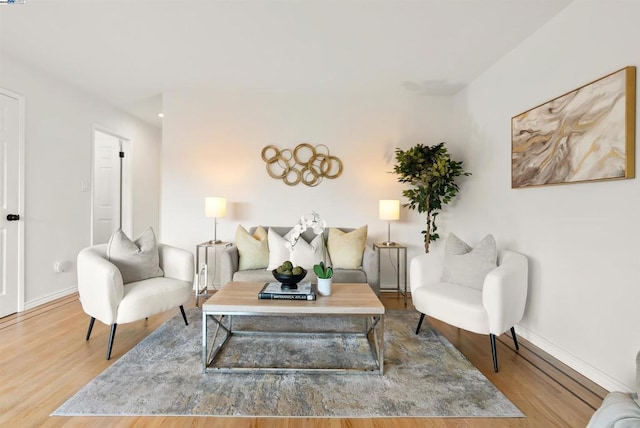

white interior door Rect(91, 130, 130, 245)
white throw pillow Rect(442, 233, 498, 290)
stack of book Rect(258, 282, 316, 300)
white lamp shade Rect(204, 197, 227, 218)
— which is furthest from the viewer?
white interior door Rect(91, 130, 130, 245)

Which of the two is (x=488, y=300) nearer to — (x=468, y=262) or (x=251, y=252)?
(x=468, y=262)

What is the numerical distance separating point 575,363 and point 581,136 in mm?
1512

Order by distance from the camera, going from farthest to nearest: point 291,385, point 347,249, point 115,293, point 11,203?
point 347,249
point 11,203
point 115,293
point 291,385

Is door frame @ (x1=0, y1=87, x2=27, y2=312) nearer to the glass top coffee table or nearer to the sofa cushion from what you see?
the glass top coffee table

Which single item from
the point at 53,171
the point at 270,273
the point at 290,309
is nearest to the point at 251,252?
the point at 270,273

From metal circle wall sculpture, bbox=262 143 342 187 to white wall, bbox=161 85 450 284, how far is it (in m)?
0.08

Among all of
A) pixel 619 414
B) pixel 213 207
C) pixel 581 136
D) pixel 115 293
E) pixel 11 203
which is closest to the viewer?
pixel 619 414

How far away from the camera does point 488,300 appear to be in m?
2.15

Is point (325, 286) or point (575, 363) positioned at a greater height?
point (325, 286)

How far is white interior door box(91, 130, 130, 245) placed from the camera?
4918 millimetres

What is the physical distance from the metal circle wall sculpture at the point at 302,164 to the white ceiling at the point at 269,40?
2.48 ft

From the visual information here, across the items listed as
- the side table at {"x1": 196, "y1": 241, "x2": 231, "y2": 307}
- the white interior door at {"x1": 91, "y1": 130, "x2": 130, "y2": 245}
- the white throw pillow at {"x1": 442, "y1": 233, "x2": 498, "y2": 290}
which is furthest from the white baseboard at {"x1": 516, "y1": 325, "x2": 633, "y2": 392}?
the white interior door at {"x1": 91, "y1": 130, "x2": 130, "y2": 245}

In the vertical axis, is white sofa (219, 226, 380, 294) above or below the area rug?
above

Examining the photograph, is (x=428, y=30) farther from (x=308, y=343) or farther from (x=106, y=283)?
(x=106, y=283)
